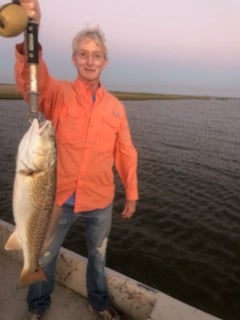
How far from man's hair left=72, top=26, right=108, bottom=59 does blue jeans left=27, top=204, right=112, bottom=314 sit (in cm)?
186

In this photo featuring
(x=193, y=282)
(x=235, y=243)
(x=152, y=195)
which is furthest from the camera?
(x=152, y=195)

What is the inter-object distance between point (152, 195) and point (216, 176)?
4456mm

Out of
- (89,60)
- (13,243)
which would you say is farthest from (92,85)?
(13,243)

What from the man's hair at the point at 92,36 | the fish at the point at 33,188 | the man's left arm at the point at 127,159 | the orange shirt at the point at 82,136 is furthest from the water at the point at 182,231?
the man's hair at the point at 92,36

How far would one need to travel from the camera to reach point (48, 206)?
3.19 m

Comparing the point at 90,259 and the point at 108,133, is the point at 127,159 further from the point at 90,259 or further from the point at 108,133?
the point at 90,259

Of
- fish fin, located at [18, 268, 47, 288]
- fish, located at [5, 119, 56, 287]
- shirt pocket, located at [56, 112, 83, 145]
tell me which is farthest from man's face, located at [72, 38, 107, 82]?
fish fin, located at [18, 268, 47, 288]

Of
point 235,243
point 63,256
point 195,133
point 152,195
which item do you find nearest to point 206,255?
point 235,243

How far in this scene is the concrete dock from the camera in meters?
4.20

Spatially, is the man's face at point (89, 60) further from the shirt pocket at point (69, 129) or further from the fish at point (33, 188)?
the fish at point (33, 188)

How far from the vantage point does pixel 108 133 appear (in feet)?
13.0

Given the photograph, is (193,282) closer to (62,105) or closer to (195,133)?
(62,105)

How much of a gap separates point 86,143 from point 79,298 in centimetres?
256

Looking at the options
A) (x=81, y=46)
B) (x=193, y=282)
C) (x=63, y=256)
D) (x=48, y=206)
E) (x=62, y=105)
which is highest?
(x=81, y=46)
